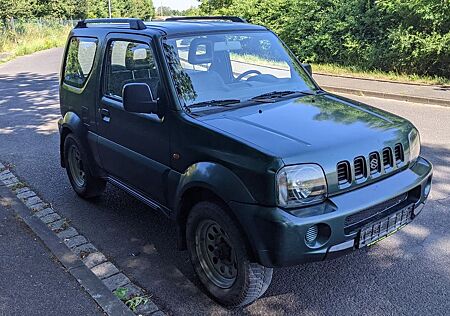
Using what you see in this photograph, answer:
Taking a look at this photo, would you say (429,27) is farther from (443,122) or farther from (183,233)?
(183,233)

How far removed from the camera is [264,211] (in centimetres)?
286

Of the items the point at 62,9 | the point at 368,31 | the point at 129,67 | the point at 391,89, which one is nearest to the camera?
the point at 129,67

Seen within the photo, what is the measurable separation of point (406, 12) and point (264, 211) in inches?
507

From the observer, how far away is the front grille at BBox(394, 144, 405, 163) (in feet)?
11.1

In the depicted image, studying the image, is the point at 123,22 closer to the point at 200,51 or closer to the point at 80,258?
the point at 200,51

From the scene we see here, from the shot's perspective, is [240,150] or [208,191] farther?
[208,191]

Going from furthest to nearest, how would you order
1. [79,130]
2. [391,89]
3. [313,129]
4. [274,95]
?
1. [391,89]
2. [79,130]
3. [274,95]
4. [313,129]

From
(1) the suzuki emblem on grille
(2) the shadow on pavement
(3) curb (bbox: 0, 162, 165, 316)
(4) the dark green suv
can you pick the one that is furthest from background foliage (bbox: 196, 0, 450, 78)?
(3) curb (bbox: 0, 162, 165, 316)

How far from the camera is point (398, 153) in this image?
11.2 feet

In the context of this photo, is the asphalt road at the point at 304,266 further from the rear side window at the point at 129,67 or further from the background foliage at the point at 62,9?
the background foliage at the point at 62,9

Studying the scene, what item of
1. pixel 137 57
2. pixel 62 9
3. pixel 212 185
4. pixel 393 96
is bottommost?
pixel 62 9

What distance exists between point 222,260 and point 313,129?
114 cm

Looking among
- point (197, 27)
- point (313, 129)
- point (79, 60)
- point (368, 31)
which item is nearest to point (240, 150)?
point (313, 129)

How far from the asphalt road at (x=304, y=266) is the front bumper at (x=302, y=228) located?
606 mm
